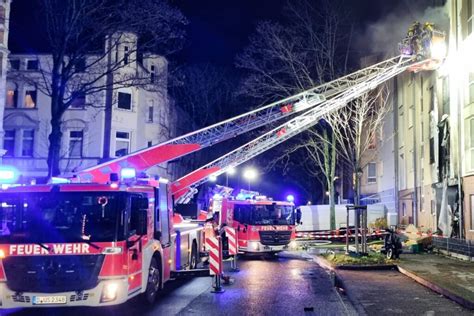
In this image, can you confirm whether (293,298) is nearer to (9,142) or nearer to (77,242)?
(77,242)

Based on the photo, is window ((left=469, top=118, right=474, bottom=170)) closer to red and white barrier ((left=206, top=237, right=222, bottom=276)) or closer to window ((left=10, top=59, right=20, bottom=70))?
red and white barrier ((left=206, top=237, right=222, bottom=276))

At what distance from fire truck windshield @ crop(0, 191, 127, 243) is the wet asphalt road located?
5.82ft

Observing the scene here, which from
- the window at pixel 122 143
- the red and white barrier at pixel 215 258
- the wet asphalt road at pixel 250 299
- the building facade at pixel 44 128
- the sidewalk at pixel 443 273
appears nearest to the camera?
the wet asphalt road at pixel 250 299

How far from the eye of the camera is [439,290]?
10.9m

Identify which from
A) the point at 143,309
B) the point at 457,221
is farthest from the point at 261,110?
the point at 143,309

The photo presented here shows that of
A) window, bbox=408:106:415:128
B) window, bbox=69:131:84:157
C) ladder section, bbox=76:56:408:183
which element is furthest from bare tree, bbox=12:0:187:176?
window, bbox=408:106:415:128

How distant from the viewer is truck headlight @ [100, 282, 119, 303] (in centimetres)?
774

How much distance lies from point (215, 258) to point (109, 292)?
3.84 meters

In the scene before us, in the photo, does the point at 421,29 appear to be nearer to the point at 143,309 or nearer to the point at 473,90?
the point at 473,90

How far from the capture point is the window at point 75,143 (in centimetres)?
2966

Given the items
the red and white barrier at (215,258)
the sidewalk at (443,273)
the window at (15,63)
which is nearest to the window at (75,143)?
the window at (15,63)

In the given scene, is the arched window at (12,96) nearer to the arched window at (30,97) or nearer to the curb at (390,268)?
the arched window at (30,97)

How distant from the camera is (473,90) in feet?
58.2

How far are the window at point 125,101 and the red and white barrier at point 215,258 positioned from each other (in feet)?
69.6
